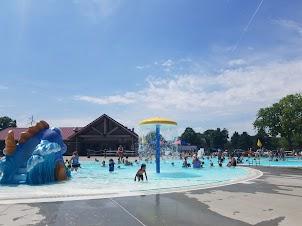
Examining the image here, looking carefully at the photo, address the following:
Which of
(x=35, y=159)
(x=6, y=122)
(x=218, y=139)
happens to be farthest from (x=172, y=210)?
(x=218, y=139)

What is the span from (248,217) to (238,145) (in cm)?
10824

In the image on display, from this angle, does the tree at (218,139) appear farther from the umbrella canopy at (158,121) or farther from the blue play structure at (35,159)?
the blue play structure at (35,159)

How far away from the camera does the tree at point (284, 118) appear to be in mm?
73625

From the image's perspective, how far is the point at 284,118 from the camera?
7531cm

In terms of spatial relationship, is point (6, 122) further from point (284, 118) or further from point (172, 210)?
point (172, 210)

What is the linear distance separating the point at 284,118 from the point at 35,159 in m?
65.2

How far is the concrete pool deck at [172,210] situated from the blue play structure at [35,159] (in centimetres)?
677

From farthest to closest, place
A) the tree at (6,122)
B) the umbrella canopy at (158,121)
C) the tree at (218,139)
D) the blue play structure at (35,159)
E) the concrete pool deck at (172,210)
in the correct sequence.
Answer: the tree at (218,139) < the tree at (6,122) < the umbrella canopy at (158,121) < the blue play structure at (35,159) < the concrete pool deck at (172,210)

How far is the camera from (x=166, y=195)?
1394cm

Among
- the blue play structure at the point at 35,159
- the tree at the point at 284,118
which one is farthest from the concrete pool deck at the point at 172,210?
the tree at the point at 284,118

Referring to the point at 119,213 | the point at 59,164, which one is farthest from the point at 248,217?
the point at 59,164

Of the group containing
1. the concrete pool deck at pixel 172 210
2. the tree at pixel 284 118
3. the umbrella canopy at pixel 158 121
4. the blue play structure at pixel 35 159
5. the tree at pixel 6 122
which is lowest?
the concrete pool deck at pixel 172 210

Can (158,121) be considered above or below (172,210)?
above

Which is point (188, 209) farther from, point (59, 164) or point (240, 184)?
point (59, 164)
